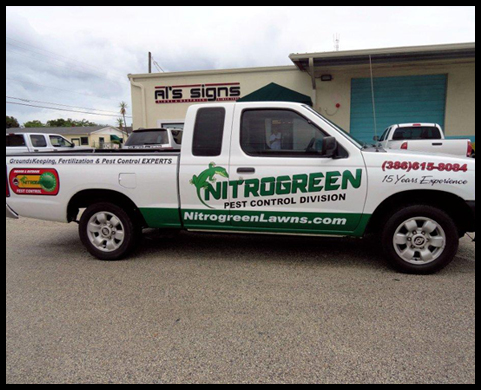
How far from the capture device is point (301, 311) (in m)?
3.20

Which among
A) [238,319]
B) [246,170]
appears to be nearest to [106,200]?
[246,170]

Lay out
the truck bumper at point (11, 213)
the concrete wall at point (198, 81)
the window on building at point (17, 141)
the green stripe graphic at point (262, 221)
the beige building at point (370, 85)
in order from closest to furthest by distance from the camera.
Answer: the green stripe graphic at point (262, 221)
the truck bumper at point (11, 213)
the beige building at point (370, 85)
the concrete wall at point (198, 81)
the window on building at point (17, 141)

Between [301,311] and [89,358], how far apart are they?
69.7 inches

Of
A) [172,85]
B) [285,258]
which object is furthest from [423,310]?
[172,85]

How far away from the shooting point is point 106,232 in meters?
4.65

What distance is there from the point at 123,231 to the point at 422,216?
361 cm

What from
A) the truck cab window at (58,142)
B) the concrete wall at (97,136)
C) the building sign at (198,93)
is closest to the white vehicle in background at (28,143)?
the truck cab window at (58,142)

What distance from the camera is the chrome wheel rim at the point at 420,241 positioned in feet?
12.8

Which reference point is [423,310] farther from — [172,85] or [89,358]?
[172,85]

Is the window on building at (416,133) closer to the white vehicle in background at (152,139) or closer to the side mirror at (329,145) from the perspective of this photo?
the white vehicle in background at (152,139)

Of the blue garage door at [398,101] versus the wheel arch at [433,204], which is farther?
the blue garage door at [398,101]

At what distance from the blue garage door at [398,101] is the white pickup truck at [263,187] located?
10223mm

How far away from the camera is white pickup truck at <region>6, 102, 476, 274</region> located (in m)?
3.89

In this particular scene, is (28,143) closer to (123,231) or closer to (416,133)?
(123,231)
